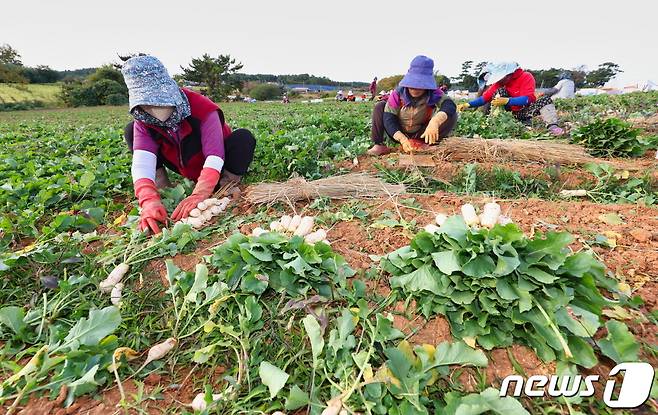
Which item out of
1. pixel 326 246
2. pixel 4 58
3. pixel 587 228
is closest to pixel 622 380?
pixel 587 228

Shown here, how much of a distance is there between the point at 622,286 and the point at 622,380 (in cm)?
47

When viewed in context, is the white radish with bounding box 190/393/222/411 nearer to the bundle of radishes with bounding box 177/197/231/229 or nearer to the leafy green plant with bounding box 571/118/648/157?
the bundle of radishes with bounding box 177/197/231/229

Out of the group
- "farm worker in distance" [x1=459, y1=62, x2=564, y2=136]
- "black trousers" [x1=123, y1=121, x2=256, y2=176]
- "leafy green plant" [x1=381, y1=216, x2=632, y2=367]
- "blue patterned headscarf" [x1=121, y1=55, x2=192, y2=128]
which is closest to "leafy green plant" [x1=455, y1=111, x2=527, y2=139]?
"farm worker in distance" [x1=459, y1=62, x2=564, y2=136]

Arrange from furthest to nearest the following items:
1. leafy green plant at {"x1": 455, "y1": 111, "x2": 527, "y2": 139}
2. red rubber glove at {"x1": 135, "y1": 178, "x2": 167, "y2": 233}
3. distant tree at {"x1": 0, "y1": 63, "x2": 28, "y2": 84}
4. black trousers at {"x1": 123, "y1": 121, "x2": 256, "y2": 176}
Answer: distant tree at {"x1": 0, "y1": 63, "x2": 28, "y2": 84}
leafy green plant at {"x1": 455, "y1": 111, "x2": 527, "y2": 139}
black trousers at {"x1": 123, "y1": 121, "x2": 256, "y2": 176}
red rubber glove at {"x1": 135, "y1": 178, "x2": 167, "y2": 233}

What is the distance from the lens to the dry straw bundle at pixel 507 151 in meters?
3.53

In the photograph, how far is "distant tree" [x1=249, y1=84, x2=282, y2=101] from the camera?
47469 millimetres

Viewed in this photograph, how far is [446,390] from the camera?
1.30 m

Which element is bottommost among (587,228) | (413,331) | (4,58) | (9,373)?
(9,373)

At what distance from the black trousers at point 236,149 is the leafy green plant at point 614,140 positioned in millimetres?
3465

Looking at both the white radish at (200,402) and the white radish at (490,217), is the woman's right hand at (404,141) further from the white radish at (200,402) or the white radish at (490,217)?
the white radish at (200,402)

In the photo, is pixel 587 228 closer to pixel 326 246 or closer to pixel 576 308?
pixel 576 308

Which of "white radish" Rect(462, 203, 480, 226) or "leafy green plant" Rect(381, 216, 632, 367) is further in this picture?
"white radish" Rect(462, 203, 480, 226)

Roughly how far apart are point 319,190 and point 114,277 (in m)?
1.47

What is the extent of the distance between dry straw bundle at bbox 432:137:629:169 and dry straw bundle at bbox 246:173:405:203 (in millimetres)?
1191
